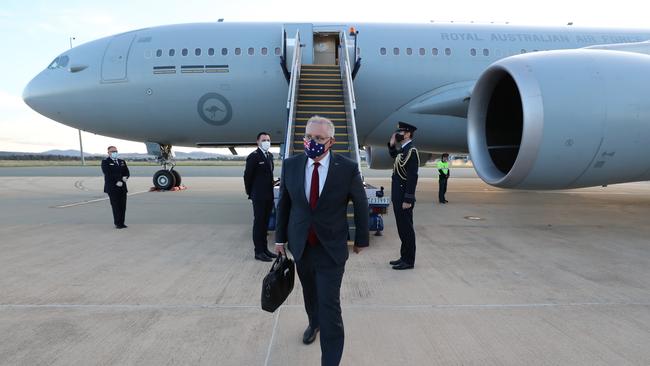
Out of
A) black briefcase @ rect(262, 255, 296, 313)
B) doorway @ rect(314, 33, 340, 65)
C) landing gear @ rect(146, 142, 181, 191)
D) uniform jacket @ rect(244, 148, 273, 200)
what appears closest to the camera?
black briefcase @ rect(262, 255, 296, 313)

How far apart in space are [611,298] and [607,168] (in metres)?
2.11

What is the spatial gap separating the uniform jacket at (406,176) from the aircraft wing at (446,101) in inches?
172

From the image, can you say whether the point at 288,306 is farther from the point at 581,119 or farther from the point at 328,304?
the point at 581,119

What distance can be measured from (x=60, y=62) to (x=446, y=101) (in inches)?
364

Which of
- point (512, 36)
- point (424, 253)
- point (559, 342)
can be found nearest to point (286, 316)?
point (559, 342)

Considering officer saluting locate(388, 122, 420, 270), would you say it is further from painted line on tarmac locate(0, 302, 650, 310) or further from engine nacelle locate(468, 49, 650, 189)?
engine nacelle locate(468, 49, 650, 189)

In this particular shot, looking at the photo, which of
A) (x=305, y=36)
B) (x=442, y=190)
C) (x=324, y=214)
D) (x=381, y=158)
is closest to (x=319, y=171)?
(x=324, y=214)

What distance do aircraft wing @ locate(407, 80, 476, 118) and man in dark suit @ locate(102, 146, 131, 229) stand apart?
6.03 m

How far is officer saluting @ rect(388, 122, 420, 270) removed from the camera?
164 inches

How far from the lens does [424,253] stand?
4.84 m

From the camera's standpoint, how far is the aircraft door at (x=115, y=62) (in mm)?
8969

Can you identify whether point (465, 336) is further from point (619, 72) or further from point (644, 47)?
point (644, 47)

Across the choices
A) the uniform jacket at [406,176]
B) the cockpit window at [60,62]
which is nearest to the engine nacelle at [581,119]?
the uniform jacket at [406,176]

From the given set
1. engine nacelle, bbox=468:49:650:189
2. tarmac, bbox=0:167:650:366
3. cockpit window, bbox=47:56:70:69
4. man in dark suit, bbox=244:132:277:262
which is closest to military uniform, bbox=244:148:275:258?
man in dark suit, bbox=244:132:277:262
